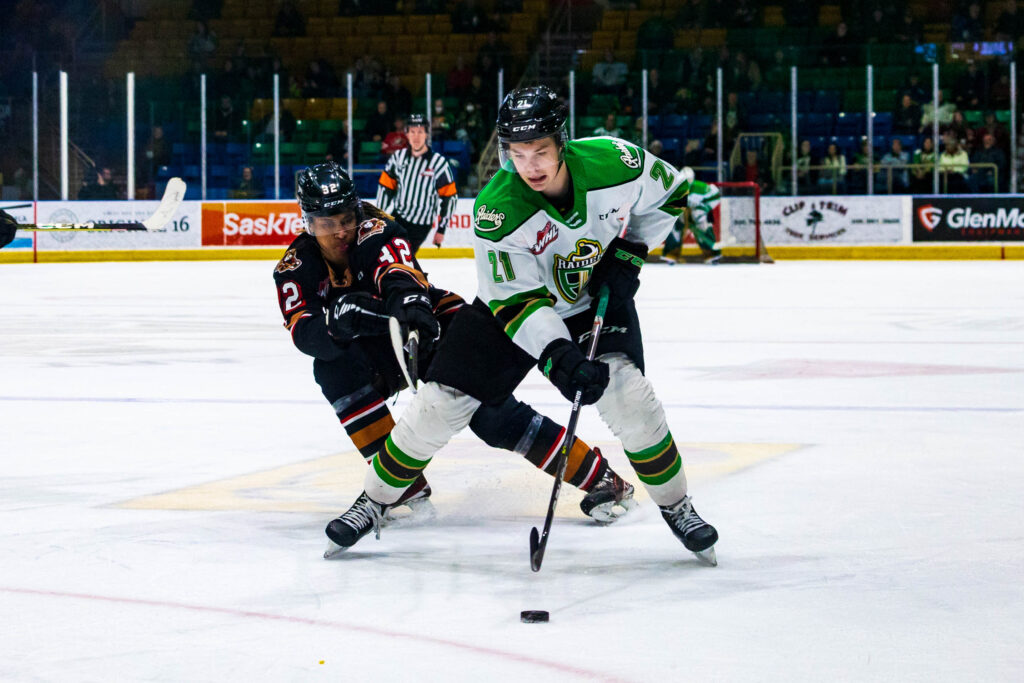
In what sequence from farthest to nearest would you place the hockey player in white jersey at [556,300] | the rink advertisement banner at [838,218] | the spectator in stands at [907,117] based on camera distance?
the spectator in stands at [907,117]
the rink advertisement banner at [838,218]
the hockey player in white jersey at [556,300]

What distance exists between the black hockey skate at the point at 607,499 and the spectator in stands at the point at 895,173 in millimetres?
12487

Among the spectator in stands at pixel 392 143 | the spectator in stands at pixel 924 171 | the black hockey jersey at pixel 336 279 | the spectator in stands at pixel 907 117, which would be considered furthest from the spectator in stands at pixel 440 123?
the black hockey jersey at pixel 336 279

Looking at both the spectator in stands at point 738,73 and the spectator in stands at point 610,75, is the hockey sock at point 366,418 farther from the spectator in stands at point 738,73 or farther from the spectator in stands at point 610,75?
the spectator in stands at point 610,75

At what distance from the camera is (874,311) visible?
8.52m

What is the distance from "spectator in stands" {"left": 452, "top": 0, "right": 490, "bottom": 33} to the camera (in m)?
18.3

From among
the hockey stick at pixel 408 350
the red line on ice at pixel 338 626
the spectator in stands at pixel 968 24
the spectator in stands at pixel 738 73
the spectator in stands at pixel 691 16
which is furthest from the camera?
the spectator in stands at pixel 691 16

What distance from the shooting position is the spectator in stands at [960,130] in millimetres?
14781

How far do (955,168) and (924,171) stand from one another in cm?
32

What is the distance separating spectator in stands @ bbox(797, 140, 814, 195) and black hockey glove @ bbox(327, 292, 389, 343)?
12.5 metres

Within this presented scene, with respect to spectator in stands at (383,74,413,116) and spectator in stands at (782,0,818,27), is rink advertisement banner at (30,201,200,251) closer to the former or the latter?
spectator in stands at (383,74,413,116)

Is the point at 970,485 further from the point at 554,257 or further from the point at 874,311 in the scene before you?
the point at 874,311

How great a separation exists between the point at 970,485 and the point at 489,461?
1.21 m

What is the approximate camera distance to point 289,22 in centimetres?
A: 1894

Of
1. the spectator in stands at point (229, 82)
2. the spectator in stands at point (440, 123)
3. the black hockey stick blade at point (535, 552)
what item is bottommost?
the black hockey stick blade at point (535, 552)
